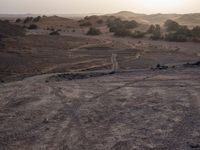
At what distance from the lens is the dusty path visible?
10.7 metres

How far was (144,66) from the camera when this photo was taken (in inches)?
948

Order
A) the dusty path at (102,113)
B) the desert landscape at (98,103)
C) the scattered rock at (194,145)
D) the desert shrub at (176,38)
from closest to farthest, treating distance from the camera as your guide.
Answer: the scattered rock at (194,145), the dusty path at (102,113), the desert landscape at (98,103), the desert shrub at (176,38)

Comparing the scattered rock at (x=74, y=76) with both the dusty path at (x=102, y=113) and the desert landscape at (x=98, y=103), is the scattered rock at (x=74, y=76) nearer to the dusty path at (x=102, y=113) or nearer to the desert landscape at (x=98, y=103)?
the desert landscape at (x=98, y=103)

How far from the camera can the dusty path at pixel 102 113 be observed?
10672mm

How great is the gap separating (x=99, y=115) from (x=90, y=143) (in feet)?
8.25

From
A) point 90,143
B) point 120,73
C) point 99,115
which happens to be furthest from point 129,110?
point 120,73

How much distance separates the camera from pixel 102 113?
13273 millimetres

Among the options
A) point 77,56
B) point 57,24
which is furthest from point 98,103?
point 57,24

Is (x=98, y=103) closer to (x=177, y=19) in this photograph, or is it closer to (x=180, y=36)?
(x=180, y=36)

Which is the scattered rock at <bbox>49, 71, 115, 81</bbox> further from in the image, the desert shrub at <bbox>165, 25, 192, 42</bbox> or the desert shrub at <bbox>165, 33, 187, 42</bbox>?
the desert shrub at <bbox>165, 25, 192, 42</bbox>

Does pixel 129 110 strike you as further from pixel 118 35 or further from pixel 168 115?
pixel 118 35

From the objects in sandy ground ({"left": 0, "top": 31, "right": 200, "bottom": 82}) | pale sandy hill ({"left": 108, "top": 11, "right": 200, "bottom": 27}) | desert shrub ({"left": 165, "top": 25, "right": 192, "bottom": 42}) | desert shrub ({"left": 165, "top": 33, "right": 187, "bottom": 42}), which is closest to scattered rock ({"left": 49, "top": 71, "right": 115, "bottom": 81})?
sandy ground ({"left": 0, "top": 31, "right": 200, "bottom": 82})

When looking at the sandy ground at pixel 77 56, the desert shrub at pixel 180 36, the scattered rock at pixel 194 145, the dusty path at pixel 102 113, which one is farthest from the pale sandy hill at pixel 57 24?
the scattered rock at pixel 194 145

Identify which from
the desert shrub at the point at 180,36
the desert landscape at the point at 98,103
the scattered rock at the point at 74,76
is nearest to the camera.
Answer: the desert landscape at the point at 98,103
